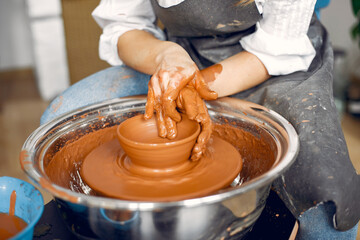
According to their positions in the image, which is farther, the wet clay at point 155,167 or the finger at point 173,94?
the finger at point 173,94

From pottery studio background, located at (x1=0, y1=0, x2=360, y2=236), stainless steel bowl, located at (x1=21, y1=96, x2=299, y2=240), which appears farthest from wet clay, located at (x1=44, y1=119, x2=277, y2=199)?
pottery studio background, located at (x1=0, y1=0, x2=360, y2=236)

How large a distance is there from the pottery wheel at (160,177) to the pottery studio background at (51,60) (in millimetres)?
1554

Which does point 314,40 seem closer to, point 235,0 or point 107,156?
point 235,0

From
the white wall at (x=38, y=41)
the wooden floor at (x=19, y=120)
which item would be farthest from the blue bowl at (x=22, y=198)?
the white wall at (x=38, y=41)

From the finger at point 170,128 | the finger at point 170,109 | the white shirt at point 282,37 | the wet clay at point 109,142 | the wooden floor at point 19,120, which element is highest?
the white shirt at point 282,37

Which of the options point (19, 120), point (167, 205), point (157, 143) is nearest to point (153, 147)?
point (157, 143)

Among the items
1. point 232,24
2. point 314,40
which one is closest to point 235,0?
point 232,24

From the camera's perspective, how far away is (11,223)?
759mm

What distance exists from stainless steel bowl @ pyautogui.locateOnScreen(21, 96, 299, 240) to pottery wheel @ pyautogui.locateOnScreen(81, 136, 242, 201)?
6cm

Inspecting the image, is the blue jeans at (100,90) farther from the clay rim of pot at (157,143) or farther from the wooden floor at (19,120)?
the wooden floor at (19,120)

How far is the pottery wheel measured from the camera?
788 mm

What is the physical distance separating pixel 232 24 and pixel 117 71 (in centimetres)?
46

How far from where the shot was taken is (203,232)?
70cm

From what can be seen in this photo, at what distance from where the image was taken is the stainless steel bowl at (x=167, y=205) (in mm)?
619
